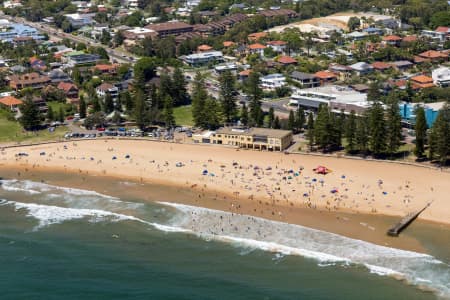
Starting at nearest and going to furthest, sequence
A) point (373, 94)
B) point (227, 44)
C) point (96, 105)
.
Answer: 1. point (373, 94)
2. point (96, 105)
3. point (227, 44)

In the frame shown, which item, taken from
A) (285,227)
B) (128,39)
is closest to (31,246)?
(285,227)

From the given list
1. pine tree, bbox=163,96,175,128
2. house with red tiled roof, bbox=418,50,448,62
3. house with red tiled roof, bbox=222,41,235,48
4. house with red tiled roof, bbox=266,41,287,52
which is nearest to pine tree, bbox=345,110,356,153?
pine tree, bbox=163,96,175,128

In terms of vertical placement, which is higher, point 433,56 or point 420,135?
point 420,135

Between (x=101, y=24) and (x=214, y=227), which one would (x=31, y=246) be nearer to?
(x=214, y=227)

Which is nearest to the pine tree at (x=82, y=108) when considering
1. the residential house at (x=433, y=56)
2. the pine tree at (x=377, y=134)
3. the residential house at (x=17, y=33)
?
the pine tree at (x=377, y=134)

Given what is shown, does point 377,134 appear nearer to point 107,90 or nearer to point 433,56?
point 107,90

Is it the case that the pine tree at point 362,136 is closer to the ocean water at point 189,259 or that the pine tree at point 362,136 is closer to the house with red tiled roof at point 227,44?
the ocean water at point 189,259

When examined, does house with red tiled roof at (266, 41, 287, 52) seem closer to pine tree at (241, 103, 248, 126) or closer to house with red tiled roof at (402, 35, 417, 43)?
house with red tiled roof at (402, 35, 417, 43)

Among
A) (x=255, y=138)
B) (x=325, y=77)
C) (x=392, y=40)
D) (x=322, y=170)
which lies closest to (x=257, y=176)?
(x=322, y=170)
